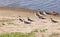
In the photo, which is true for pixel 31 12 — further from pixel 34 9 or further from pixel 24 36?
pixel 24 36

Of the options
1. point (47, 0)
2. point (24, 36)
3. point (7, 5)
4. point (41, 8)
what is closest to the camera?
Answer: point (24, 36)

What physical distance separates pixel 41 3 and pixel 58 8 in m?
3.17

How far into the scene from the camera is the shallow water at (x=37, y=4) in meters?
26.0

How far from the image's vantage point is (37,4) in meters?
27.6

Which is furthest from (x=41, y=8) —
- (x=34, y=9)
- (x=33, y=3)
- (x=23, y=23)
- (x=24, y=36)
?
(x=24, y=36)

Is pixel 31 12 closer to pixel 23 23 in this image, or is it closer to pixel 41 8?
pixel 41 8

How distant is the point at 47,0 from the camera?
29609mm

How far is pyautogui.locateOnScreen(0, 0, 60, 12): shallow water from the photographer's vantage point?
26.0m

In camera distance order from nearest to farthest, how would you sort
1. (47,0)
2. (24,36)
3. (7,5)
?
(24,36) < (7,5) < (47,0)

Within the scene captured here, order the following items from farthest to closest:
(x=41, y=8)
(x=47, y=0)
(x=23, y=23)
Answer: (x=47, y=0) → (x=41, y=8) → (x=23, y=23)

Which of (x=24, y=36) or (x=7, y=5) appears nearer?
(x=24, y=36)

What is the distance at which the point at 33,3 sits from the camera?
2844 centimetres

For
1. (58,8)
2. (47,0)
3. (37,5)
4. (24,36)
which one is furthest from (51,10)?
(24,36)

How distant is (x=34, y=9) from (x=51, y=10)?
1.77 m
